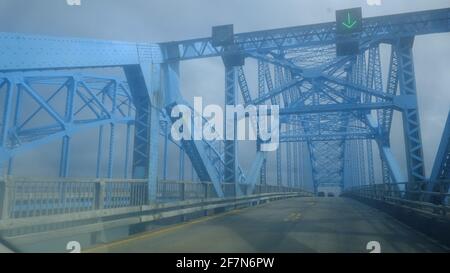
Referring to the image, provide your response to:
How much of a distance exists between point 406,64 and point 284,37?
6.92 m

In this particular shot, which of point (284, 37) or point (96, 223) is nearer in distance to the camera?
point (96, 223)

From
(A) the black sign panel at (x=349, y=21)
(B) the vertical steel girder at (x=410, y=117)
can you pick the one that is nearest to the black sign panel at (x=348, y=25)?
(A) the black sign panel at (x=349, y=21)

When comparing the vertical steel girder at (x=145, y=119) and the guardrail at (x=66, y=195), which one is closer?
the guardrail at (x=66, y=195)

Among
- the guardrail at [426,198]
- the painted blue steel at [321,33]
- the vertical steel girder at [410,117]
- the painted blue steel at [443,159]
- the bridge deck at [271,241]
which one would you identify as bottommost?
the bridge deck at [271,241]

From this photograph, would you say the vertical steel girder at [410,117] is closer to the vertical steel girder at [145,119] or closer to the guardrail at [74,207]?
the guardrail at [74,207]

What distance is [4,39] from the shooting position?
7828 mm

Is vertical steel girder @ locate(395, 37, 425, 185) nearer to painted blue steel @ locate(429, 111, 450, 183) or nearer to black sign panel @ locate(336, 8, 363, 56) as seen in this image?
black sign panel @ locate(336, 8, 363, 56)

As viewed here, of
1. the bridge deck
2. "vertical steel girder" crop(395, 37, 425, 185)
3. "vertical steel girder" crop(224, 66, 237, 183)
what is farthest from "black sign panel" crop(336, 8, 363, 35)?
the bridge deck

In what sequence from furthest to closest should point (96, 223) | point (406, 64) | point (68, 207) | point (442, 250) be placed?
1. point (406, 64)
2. point (96, 223)
3. point (68, 207)
4. point (442, 250)

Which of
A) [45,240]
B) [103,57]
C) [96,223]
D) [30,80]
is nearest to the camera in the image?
[45,240]

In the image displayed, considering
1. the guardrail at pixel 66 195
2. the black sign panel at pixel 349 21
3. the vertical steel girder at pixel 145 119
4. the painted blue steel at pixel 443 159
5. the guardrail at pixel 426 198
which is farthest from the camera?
the black sign panel at pixel 349 21

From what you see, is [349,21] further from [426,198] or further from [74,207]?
[74,207]

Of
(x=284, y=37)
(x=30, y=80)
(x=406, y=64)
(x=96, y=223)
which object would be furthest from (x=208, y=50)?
(x=30, y=80)
